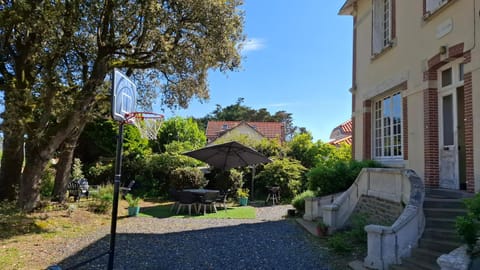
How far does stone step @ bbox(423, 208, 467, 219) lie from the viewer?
6.28 metres

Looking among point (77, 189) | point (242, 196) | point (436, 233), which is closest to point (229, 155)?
point (242, 196)

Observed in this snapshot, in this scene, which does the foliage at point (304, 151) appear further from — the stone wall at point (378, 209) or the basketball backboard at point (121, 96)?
the basketball backboard at point (121, 96)

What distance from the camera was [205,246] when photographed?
778 cm

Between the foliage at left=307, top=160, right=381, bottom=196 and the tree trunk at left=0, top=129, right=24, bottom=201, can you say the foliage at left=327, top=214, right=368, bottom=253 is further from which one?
the tree trunk at left=0, top=129, right=24, bottom=201

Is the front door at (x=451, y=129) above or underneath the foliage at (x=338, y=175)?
above

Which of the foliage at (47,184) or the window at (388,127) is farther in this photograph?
the foliage at (47,184)

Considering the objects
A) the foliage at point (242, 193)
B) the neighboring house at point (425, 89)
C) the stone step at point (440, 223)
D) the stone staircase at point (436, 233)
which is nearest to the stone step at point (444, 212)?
the stone staircase at point (436, 233)

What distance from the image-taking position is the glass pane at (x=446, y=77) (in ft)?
27.5

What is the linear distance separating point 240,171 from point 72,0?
1095 centimetres

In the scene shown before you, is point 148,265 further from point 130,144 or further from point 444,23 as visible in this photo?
point 130,144

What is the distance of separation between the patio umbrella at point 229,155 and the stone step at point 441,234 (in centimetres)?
880

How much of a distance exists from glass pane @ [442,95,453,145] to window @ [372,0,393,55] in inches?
138

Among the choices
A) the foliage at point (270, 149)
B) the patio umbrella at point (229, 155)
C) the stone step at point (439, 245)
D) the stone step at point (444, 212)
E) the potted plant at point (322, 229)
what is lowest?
the potted plant at point (322, 229)

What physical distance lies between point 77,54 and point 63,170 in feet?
14.7
